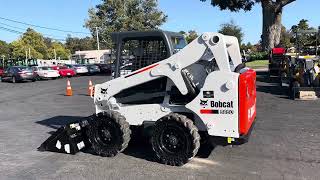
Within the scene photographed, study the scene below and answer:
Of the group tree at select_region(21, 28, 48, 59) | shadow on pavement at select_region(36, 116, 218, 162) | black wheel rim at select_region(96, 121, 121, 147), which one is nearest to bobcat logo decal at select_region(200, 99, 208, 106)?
shadow on pavement at select_region(36, 116, 218, 162)

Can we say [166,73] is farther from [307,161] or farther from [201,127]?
[307,161]

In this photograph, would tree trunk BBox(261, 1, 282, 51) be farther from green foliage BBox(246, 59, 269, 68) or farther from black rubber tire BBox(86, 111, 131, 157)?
black rubber tire BBox(86, 111, 131, 157)

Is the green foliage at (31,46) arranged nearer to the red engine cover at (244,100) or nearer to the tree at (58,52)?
the tree at (58,52)

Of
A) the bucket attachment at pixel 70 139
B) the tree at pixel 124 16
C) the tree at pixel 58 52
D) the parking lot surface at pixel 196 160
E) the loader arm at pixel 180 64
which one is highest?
the tree at pixel 124 16

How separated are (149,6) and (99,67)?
3157cm

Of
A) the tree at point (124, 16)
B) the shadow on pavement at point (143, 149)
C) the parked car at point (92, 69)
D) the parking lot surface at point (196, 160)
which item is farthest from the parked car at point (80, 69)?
the shadow on pavement at point (143, 149)

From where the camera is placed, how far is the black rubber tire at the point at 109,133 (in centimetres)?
768

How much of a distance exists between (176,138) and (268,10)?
34622 mm

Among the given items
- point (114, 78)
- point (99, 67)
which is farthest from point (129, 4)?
point (114, 78)

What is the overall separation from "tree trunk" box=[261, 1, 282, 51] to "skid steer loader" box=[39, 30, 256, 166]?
3311 cm

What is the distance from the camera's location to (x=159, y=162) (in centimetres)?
744

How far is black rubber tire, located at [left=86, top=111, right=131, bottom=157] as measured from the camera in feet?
25.2

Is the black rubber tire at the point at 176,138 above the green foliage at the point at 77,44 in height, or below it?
below

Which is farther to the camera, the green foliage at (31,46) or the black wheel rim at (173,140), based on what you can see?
the green foliage at (31,46)
